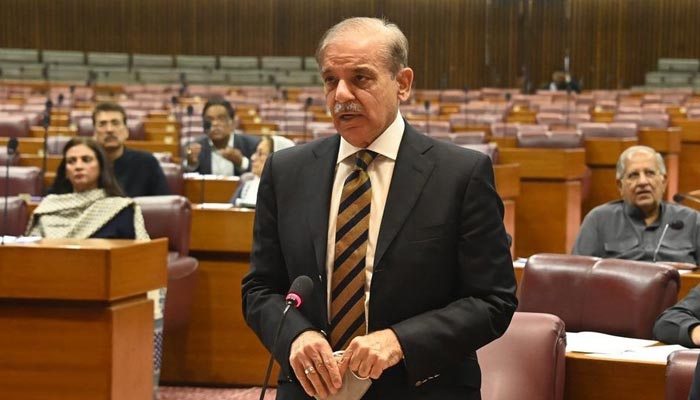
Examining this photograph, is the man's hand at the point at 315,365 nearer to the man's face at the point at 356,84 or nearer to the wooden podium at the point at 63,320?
the man's face at the point at 356,84

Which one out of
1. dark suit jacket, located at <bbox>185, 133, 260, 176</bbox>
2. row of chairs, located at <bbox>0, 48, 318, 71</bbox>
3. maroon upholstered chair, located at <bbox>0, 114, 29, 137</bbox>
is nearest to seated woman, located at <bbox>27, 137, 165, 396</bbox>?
dark suit jacket, located at <bbox>185, 133, 260, 176</bbox>

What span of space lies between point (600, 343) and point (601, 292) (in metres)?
0.25

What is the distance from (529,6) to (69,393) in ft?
70.5

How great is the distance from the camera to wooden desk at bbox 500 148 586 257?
27.6 feet

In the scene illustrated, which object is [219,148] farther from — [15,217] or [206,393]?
[206,393]

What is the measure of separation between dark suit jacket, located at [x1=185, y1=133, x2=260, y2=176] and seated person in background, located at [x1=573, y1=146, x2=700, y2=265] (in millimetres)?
3319

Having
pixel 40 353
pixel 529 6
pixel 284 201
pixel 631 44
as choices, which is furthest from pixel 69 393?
pixel 631 44

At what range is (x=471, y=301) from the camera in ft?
7.18

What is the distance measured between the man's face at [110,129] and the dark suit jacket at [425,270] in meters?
4.98

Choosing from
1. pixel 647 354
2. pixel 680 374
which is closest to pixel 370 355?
pixel 680 374

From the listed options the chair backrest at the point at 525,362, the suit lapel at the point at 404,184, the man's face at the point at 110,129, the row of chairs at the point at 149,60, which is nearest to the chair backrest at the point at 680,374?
the chair backrest at the point at 525,362

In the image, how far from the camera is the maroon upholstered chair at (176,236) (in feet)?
18.6

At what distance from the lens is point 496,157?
28.1ft

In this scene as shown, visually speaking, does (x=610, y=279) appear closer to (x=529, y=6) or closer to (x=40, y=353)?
(x=40, y=353)
